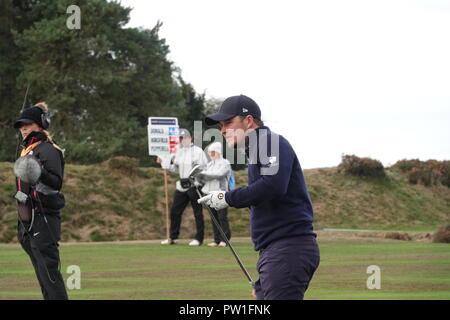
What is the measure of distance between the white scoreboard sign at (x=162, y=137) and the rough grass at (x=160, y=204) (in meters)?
5.69

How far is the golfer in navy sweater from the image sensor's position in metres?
6.81

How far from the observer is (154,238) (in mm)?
30859

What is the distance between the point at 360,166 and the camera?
41281 millimetres

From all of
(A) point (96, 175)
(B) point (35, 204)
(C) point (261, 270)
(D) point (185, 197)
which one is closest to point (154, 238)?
(A) point (96, 175)

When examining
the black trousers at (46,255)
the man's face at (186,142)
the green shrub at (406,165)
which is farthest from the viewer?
the green shrub at (406,165)

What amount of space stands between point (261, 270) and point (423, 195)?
120 feet

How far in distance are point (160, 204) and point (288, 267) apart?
26818mm

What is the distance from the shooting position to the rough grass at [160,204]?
30766 millimetres

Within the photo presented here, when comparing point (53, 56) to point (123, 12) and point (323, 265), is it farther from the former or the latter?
point (323, 265)

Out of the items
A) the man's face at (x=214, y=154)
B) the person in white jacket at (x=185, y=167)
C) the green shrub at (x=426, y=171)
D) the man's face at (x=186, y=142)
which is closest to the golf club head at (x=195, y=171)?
the person in white jacket at (x=185, y=167)

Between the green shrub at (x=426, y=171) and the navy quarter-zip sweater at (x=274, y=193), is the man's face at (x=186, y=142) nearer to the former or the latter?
the navy quarter-zip sweater at (x=274, y=193)

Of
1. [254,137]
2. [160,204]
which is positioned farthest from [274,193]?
[160,204]

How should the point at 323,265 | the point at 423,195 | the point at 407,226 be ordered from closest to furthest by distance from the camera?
the point at 323,265 < the point at 407,226 < the point at 423,195

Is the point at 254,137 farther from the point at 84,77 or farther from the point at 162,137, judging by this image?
the point at 84,77
